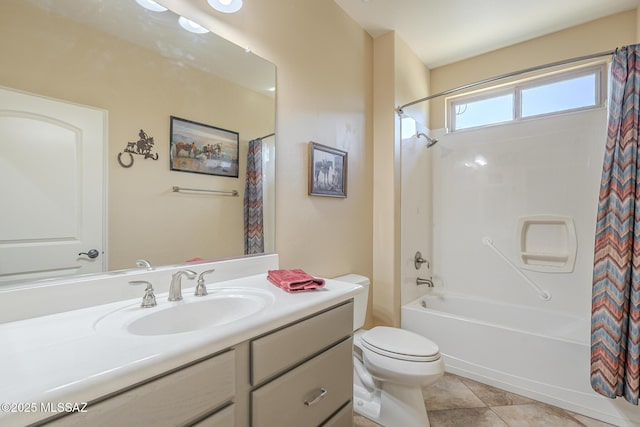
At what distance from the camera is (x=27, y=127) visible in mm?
886

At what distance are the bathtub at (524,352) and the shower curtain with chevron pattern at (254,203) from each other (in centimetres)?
153

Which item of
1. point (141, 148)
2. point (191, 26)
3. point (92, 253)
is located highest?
point (191, 26)

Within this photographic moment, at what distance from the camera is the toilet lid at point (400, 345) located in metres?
1.50

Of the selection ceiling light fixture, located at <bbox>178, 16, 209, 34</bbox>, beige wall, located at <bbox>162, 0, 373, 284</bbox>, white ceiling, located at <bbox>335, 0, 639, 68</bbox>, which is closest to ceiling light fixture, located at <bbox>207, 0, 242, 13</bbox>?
beige wall, located at <bbox>162, 0, 373, 284</bbox>

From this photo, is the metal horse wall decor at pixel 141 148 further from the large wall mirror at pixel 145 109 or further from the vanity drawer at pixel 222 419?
the vanity drawer at pixel 222 419

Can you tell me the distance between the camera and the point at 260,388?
84cm

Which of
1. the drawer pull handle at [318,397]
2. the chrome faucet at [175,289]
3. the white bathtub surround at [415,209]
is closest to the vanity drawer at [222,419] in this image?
the drawer pull handle at [318,397]

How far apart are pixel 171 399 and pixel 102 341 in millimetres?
226

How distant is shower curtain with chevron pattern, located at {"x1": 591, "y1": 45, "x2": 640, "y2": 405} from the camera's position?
152 cm

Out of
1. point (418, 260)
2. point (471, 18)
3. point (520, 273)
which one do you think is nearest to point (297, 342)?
point (418, 260)

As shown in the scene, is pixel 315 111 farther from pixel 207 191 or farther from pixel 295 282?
pixel 295 282

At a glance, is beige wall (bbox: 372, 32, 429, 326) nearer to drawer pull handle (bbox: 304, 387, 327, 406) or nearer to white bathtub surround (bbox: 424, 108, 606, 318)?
white bathtub surround (bbox: 424, 108, 606, 318)

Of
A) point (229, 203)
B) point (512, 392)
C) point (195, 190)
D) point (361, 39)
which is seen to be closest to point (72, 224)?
point (195, 190)

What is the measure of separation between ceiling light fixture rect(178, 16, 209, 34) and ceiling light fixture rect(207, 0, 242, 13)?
128mm
